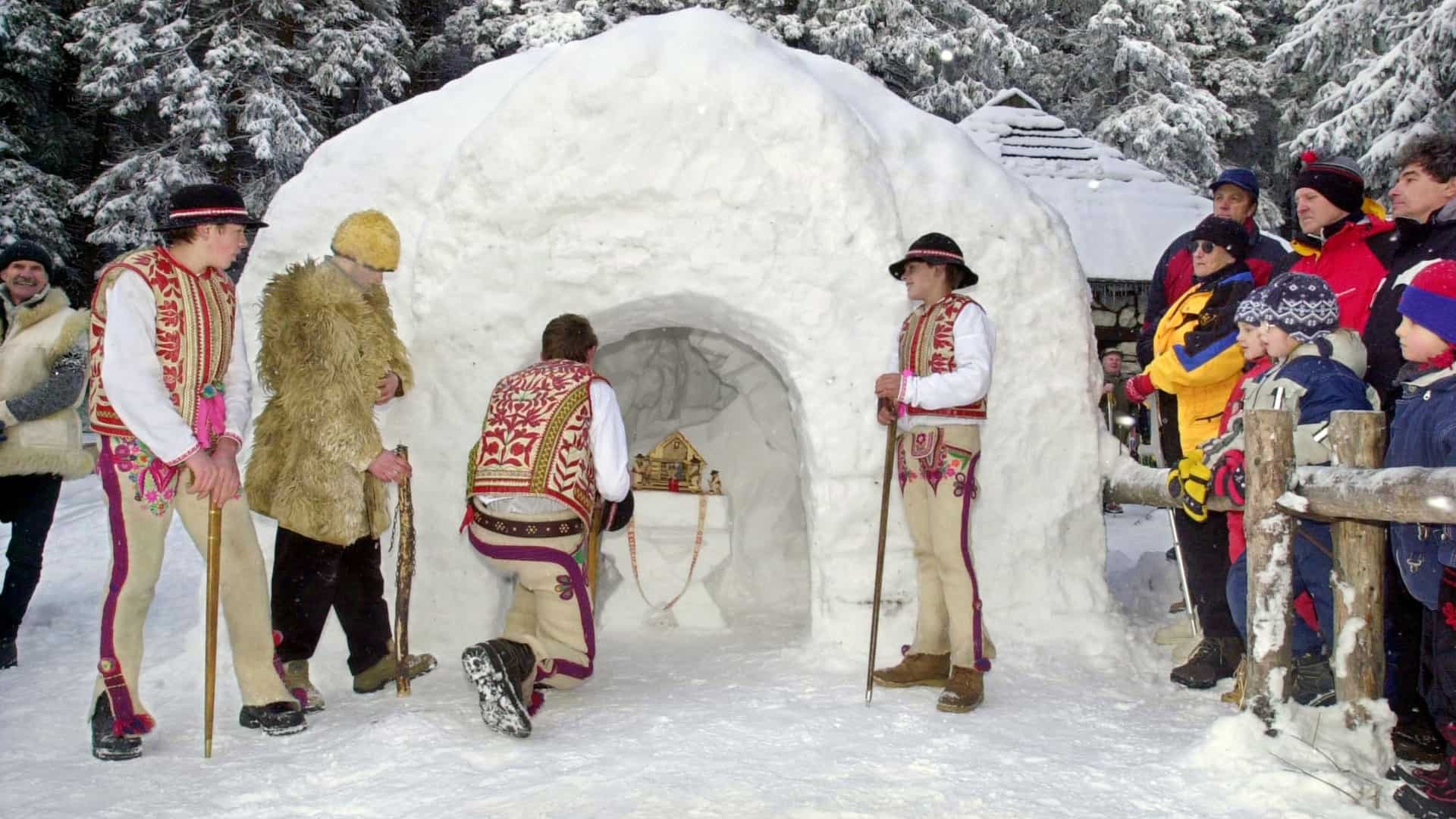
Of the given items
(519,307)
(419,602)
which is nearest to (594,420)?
(519,307)

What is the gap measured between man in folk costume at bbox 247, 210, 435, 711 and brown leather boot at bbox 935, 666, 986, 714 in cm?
190

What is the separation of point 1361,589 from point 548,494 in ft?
7.84

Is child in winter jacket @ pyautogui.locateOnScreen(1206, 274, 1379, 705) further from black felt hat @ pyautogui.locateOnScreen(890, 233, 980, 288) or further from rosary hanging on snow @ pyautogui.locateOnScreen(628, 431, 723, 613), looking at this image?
rosary hanging on snow @ pyautogui.locateOnScreen(628, 431, 723, 613)

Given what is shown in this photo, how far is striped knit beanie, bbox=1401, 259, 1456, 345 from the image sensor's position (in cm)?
271

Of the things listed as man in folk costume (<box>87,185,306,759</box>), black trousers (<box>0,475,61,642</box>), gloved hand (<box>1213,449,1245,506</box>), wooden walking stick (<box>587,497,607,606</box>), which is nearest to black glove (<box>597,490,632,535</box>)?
wooden walking stick (<box>587,497,607,606</box>)

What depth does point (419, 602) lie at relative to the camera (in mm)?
4484

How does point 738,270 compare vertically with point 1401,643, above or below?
above

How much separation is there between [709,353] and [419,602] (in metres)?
2.14

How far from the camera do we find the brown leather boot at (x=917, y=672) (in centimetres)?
395

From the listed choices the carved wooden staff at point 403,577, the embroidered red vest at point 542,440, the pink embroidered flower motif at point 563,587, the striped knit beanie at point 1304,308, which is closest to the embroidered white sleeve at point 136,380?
the carved wooden staff at point 403,577

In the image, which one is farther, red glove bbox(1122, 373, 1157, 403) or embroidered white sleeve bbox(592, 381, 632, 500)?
red glove bbox(1122, 373, 1157, 403)

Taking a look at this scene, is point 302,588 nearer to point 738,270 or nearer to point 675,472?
point 738,270

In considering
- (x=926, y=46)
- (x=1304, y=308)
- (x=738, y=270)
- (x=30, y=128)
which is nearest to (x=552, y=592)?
(x=738, y=270)

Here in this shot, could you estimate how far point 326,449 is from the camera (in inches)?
147
